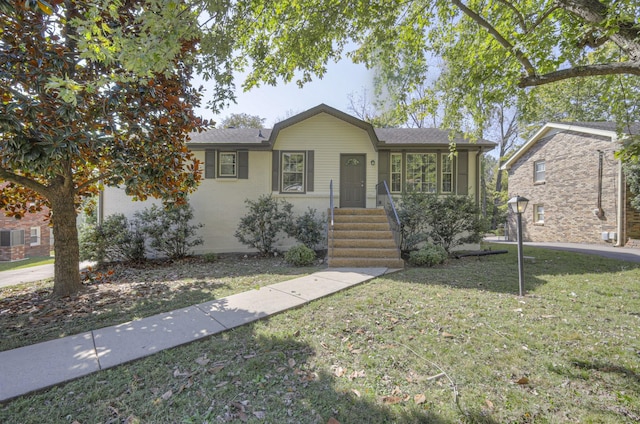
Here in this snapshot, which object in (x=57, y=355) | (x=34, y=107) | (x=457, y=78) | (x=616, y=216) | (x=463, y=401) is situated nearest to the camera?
(x=463, y=401)

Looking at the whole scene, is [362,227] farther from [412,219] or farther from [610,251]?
[610,251]

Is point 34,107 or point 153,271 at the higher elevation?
point 34,107

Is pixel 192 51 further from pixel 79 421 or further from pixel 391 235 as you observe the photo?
pixel 391 235

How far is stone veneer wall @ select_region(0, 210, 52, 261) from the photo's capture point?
17406 millimetres

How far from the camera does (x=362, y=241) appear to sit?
7383 mm

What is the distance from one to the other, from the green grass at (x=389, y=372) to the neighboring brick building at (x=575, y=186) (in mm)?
12150

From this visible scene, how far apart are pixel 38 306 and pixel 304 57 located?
641cm

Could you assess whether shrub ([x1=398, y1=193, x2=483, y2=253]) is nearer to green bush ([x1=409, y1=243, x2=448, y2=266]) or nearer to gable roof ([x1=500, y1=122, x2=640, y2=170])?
green bush ([x1=409, y1=243, x2=448, y2=266])

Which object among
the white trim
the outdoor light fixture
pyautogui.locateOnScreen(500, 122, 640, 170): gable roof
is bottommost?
the white trim

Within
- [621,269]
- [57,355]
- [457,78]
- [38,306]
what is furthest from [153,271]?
[621,269]

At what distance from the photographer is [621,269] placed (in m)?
A: 6.81

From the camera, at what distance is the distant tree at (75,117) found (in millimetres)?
3248

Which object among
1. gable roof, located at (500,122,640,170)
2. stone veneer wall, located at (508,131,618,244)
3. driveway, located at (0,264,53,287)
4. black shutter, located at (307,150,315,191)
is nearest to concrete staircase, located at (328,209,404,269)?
black shutter, located at (307,150,315,191)

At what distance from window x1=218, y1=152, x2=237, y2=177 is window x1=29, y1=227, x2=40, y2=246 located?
1984 cm
